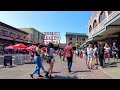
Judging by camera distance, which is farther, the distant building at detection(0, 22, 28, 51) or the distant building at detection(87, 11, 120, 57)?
the distant building at detection(0, 22, 28, 51)

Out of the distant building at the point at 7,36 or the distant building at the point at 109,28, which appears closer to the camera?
the distant building at the point at 109,28

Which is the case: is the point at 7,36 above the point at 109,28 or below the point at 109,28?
above

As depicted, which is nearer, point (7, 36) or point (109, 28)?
point (109, 28)
